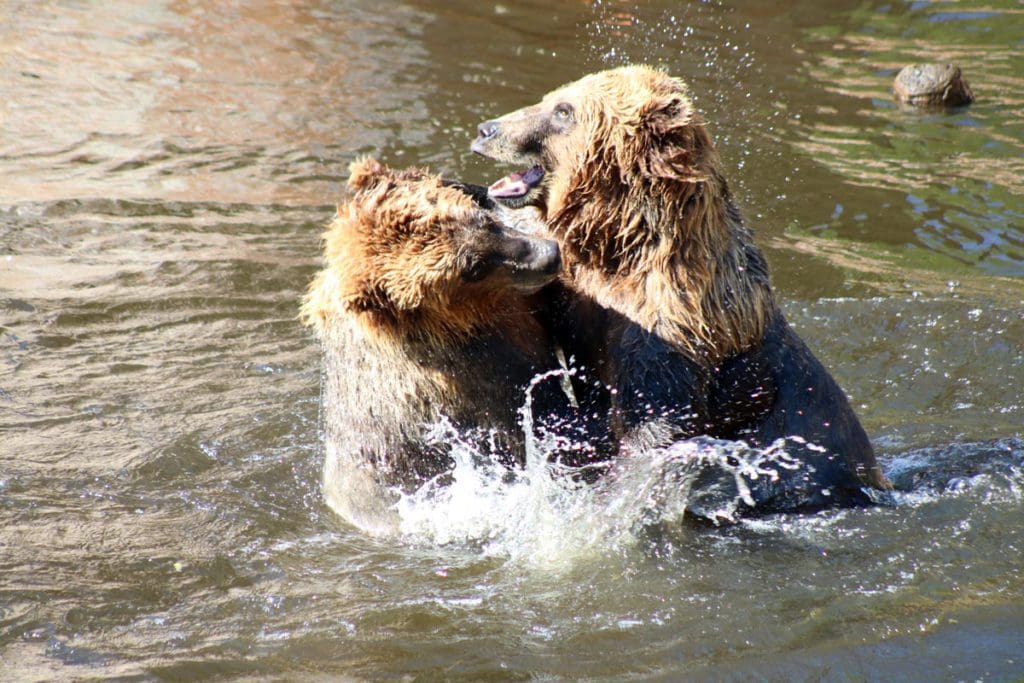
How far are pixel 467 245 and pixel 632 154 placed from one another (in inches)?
37.4

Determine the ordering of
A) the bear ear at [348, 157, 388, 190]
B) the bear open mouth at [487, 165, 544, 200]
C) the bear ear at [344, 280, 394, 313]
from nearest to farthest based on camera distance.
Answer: the bear ear at [344, 280, 394, 313] → the bear ear at [348, 157, 388, 190] → the bear open mouth at [487, 165, 544, 200]

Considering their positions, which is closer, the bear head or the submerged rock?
the bear head

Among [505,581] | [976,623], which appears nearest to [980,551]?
[976,623]

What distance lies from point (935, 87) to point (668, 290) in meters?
9.03

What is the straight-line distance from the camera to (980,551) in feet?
17.9

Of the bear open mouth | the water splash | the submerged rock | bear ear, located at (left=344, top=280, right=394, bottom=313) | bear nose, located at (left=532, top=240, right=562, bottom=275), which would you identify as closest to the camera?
bear ear, located at (left=344, top=280, right=394, bottom=313)

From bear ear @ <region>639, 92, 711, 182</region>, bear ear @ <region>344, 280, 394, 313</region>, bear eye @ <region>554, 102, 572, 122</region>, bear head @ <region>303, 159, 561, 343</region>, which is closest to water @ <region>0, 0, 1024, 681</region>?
bear head @ <region>303, 159, 561, 343</region>

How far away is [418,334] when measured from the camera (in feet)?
16.8

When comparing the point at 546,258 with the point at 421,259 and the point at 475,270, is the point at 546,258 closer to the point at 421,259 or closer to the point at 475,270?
the point at 475,270

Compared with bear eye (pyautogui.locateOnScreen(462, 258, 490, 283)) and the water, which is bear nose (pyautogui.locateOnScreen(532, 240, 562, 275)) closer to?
bear eye (pyautogui.locateOnScreen(462, 258, 490, 283))

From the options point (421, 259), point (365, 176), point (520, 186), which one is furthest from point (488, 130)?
point (421, 259)

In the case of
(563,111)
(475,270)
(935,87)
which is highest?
(935,87)

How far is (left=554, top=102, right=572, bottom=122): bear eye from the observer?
18.1 ft

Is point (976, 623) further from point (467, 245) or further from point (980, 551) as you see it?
point (467, 245)
